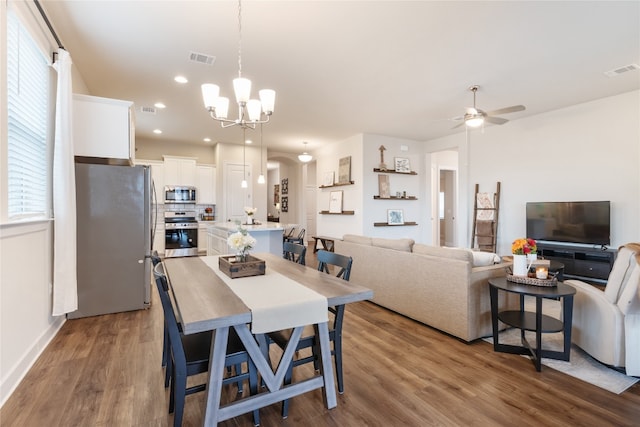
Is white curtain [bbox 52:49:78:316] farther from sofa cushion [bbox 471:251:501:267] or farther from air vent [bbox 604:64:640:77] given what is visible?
air vent [bbox 604:64:640:77]

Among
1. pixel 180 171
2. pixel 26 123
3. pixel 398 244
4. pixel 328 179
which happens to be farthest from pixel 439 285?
pixel 180 171

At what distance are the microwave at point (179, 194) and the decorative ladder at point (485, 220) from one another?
6.52 meters

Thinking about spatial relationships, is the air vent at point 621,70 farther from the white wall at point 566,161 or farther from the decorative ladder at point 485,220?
the decorative ladder at point 485,220

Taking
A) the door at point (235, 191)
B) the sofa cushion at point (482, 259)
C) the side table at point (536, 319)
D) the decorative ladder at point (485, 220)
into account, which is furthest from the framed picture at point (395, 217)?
the side table at point (536, 319)

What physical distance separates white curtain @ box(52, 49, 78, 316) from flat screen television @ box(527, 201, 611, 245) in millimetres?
6669

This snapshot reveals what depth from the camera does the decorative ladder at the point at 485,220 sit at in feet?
19.8

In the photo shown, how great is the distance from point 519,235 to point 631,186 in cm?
175

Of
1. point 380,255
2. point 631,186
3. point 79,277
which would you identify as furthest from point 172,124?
point 631,186

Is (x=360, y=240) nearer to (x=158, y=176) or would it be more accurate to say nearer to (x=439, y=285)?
(x=439, y=285)

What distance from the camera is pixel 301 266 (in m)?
2.41

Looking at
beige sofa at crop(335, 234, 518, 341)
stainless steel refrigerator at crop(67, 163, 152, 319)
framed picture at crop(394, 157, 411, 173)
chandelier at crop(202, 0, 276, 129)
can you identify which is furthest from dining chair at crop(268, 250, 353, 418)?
framed picture at crop(394, 157, 411, 173)

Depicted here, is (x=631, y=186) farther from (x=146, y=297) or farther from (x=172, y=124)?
(x=172, y=124)

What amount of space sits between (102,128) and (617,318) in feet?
16.7

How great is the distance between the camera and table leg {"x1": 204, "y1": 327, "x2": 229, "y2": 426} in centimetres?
150
